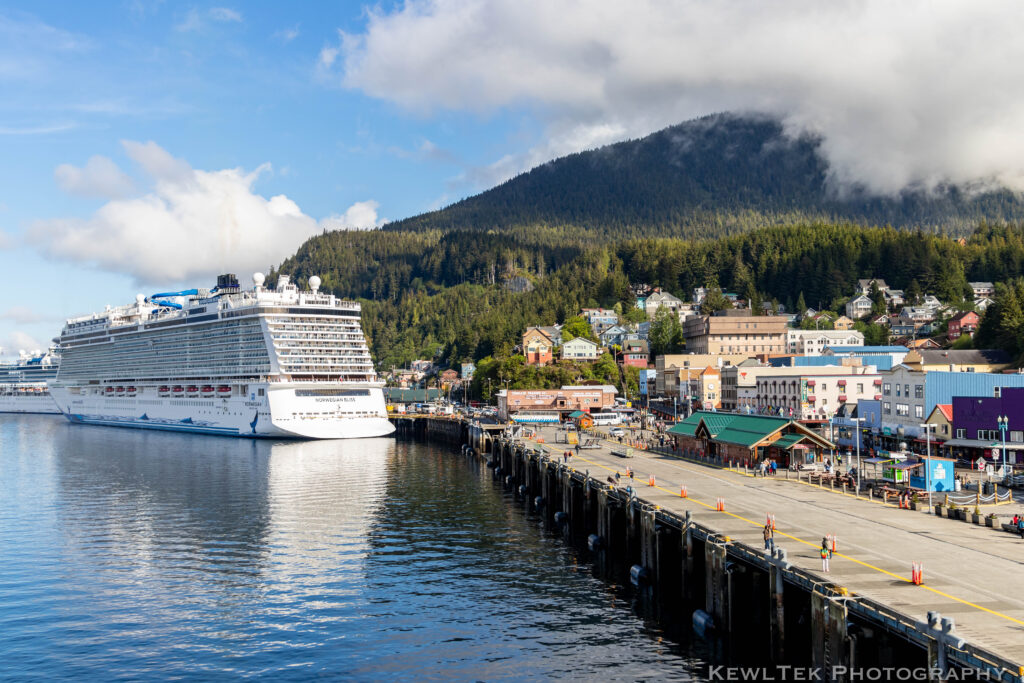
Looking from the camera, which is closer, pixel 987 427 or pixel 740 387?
pixel 987 427

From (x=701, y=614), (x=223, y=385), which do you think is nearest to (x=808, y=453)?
(x=701, y=614)

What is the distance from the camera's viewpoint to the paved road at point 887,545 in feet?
80.2

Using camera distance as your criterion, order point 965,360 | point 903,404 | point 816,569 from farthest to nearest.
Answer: point 965,360 → point 903,404 → point 816,569

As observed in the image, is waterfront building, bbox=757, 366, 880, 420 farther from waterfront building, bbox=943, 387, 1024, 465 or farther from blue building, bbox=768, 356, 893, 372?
waterfront building, bbox=943, 387, 1024, 465

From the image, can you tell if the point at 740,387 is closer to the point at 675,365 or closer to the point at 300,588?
the point at 675,365

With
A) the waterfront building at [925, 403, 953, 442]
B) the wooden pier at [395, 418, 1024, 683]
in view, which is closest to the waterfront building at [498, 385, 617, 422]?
the waterfront building at [925, 403, 953, 442]

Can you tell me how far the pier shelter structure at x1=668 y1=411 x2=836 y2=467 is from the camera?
5809 cm

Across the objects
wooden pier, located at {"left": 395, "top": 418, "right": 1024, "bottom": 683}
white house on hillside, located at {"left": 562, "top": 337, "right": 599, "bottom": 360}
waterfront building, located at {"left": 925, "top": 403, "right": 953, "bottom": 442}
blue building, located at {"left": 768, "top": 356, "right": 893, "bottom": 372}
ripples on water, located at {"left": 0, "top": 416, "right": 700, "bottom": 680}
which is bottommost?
ripples on water, located at {"left": 0, "top": 416, "right": 700, "bottom": 680}

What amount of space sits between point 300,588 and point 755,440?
1336 inches

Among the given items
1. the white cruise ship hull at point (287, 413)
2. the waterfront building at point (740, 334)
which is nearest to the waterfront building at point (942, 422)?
the white cruise ship hull at point (287, 413)

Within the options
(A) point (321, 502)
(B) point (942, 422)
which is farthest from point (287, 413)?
(B) point (942, 422)

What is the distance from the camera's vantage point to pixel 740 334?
172500 mm

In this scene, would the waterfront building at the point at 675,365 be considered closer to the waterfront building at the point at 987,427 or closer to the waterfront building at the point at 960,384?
the waterfront building at the point at 960,384

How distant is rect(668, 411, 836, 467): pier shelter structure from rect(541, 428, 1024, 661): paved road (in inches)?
185
